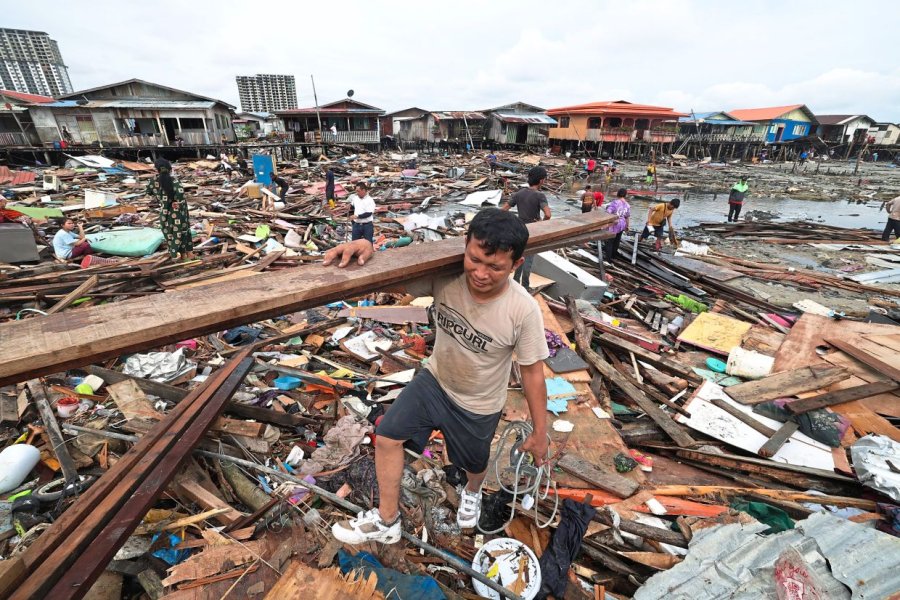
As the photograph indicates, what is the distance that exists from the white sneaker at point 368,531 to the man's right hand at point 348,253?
1621mm

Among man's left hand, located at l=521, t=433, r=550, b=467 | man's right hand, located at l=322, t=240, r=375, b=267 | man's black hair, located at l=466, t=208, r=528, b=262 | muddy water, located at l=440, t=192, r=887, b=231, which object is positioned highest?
man's black hair, located at l=466, t=208, r=528, b=262

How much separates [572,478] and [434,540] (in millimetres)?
1448

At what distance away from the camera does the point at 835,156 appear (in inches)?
1914

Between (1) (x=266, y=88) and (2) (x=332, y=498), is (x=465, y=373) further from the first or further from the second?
(1) (x=266, y=88)

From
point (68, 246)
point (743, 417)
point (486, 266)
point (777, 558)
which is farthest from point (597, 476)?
point (68, 246)

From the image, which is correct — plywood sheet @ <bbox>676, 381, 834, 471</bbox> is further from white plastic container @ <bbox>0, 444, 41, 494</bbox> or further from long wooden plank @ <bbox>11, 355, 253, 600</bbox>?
white plastic container @ <bbox>0, 444, 41, 494</bbox>

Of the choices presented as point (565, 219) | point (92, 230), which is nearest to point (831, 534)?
point (565, 219)

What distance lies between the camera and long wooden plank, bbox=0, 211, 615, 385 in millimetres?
1267

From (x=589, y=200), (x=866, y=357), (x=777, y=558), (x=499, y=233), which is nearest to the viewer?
(x=499, y=233)

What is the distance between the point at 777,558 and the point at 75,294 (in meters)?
9.11

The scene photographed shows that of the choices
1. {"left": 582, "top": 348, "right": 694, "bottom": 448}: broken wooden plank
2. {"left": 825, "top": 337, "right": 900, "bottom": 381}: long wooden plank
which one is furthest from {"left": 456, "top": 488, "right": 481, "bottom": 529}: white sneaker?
{"left": 825, "top": 337, "right": 900, "bottom": 381}: long wooden plank

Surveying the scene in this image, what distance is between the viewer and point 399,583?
226 cm

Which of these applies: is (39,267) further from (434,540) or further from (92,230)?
(434,540)

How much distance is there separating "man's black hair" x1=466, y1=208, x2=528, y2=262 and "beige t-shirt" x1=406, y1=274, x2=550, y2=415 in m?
0.29
